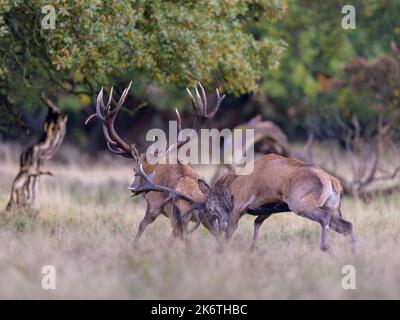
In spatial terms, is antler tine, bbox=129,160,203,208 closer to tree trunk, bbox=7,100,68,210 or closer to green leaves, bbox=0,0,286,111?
green leaves, bbox=0,0,286,111

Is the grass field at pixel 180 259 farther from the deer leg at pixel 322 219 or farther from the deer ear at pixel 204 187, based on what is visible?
the deer ear at pixel 204 187

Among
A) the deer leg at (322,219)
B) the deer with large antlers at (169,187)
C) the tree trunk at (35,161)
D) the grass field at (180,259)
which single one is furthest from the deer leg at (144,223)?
the tree trunk at (35,161)

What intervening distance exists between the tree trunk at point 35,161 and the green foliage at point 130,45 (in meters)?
0.71

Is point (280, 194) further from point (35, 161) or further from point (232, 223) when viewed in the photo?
point (35, 161)

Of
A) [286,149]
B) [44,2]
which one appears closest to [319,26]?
[286,149]

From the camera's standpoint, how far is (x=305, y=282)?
8.58 metres

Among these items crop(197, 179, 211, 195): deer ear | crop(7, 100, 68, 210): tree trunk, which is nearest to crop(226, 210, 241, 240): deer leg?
crop(197, 179, 211, 195): deer ear

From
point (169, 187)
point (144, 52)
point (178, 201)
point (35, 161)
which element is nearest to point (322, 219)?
point (178, 201)

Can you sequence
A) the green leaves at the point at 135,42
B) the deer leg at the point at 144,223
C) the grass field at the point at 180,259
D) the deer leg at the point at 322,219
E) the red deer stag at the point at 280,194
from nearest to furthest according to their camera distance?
the grass field at the point at 180,259, the deer leg at the point at 322,219, the red deer stag at the point at 280,194, the deer leg at the point at 144,223, the green leaves at the point at 135,42

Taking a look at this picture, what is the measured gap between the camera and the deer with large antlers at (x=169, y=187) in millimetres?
10875

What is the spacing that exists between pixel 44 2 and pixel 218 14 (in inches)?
116
